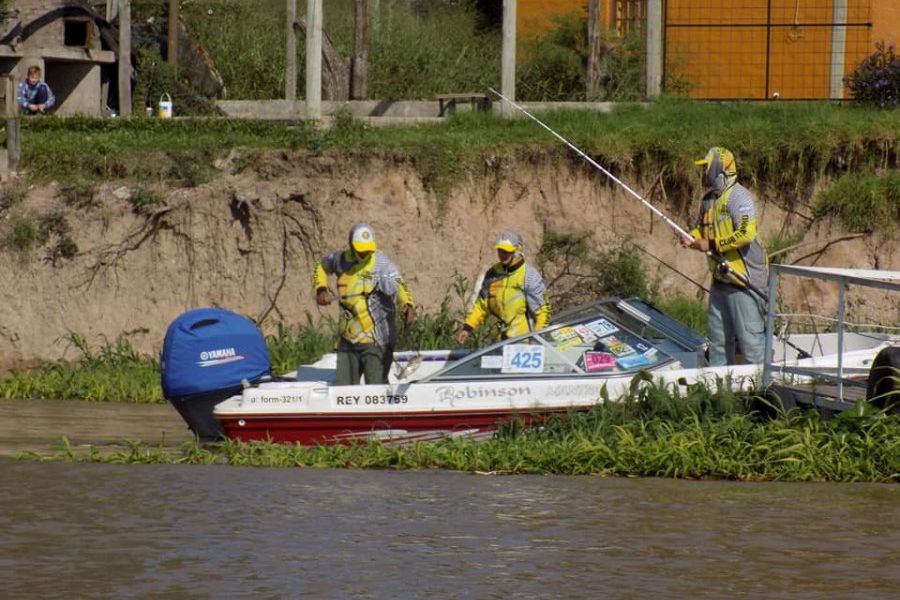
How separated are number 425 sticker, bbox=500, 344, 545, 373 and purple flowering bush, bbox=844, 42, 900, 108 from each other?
8.68 metres

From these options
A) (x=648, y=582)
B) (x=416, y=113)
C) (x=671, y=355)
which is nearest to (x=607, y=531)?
(x=648, y=582)

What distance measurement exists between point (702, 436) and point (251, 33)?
16.6 metres

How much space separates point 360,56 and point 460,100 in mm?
1536

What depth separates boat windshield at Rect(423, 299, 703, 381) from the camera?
12750 mm

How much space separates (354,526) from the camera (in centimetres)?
992

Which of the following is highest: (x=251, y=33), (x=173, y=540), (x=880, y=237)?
(x=251, y=33)

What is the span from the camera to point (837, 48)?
2359 centimetres

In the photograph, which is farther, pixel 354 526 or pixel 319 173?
pixel 319 173

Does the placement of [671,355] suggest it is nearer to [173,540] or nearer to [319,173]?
[173,540]

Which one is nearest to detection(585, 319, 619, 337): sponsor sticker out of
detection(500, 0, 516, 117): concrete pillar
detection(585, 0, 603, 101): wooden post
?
detection(500, 0, 516, 117): concrete pillar

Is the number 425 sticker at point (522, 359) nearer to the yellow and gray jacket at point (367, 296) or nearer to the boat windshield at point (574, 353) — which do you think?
the boat windshield at point (574, 353)

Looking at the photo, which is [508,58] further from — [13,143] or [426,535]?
[426,535]

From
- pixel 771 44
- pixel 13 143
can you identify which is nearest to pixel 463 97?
pixel 13 143

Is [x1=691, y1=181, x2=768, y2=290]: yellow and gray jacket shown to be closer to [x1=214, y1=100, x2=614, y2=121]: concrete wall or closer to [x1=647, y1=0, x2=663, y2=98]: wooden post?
[x1=214, y1=100, x2=614, y2=121]: concrete wall
